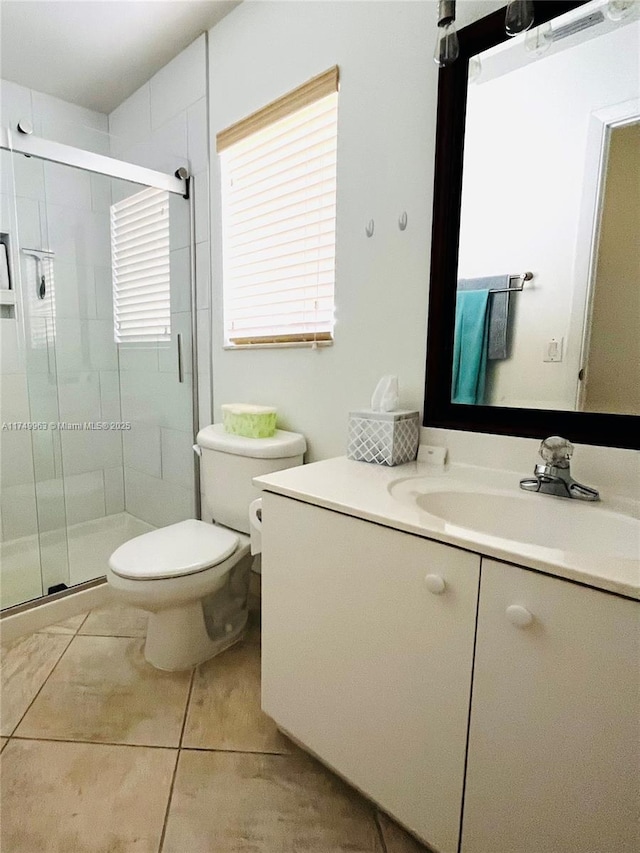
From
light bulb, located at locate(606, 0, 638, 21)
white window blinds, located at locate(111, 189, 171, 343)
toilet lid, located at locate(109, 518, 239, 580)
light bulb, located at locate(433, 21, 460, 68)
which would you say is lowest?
toilet lid, located at locate(109, 518, 239, 580)

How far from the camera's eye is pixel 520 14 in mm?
939

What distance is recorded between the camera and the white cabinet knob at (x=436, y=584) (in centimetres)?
77

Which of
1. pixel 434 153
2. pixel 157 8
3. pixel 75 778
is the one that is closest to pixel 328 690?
pixel 75 778

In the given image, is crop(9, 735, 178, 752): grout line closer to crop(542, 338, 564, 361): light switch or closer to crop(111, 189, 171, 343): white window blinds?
crop(542, 338, 564, 361): light switch

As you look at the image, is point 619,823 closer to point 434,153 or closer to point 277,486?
point 277,486

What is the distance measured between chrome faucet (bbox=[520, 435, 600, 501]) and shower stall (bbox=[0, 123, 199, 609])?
5.10 feet

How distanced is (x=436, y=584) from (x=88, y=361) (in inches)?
79.2

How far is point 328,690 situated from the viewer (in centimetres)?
101

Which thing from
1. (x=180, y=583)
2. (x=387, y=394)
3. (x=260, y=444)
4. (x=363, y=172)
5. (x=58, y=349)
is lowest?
(x=180, y=583)

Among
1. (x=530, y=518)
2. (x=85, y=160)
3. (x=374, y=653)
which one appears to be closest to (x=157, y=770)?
(x=374, y=653)

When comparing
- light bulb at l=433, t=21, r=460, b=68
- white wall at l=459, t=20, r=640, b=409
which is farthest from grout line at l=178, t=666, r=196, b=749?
light bulb at l=433, t=21, r=460, b=68

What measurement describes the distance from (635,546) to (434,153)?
3.50 feet

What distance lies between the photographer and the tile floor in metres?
0.98

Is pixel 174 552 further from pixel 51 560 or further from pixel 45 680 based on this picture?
pixel 51 560
